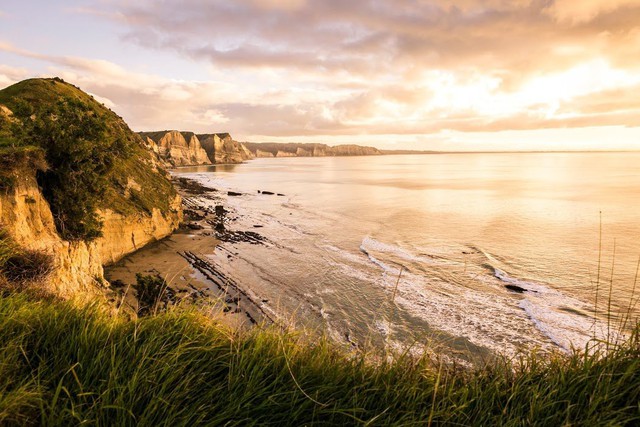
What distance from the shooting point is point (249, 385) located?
2.45m

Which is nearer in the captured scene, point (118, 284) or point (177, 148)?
point (118, 284)

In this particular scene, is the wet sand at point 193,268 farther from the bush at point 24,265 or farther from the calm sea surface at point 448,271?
the bush at point 24,265

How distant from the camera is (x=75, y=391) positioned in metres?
2.32

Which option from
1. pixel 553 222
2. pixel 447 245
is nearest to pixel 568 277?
pixel 447 245

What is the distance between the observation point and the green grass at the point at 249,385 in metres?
2.20

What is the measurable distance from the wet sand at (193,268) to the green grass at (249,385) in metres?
7.31

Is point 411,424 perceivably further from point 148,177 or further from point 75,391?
point 148,177

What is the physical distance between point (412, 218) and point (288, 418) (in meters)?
38.8

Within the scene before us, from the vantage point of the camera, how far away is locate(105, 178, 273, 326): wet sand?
1606 centimetres

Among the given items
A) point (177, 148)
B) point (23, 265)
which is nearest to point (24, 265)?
point (23, 265)

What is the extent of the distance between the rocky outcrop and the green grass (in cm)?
15989

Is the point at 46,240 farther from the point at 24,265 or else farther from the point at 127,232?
the point at 127,232

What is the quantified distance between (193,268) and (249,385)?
70.2 ft

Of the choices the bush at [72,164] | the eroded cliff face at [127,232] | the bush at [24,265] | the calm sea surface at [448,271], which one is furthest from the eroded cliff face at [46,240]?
the calm sea surface at [448,271]
